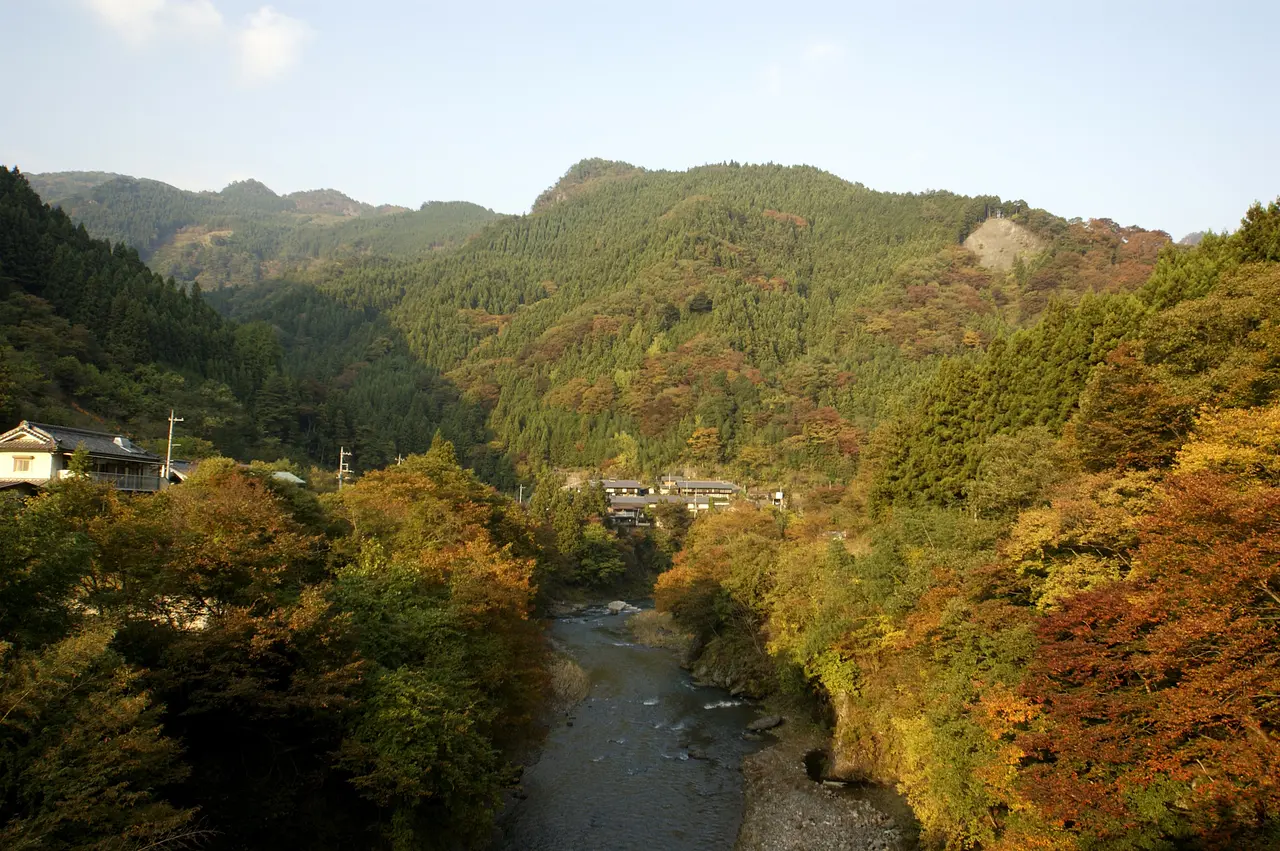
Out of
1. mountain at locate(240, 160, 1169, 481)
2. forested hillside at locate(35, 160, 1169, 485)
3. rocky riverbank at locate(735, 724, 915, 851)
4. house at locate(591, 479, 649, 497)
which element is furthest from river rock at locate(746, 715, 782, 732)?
house at locate(591, 479, 649, 497)

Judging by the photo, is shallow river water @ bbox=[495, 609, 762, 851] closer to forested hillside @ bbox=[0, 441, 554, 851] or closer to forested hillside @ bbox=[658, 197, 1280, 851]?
forested hillside @ bbox=[0, 441, 554, 851]

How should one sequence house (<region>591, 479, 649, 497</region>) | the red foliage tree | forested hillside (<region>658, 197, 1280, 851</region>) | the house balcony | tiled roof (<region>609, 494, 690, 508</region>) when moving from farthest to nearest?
house (<region>591, 479, 649, 497</region>), tiled roof (<region>609, 494, 690, 508</region>), the house balcony, forested hillside (<region>658, 197, 1280, 851</region>), the red foliage tree

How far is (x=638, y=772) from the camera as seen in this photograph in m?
25.0

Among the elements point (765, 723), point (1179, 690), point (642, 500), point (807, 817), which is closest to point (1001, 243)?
point (642, 500)

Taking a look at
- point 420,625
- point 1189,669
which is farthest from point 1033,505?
point 420,625

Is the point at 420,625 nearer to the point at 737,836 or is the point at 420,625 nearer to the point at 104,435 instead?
the point at 737,836

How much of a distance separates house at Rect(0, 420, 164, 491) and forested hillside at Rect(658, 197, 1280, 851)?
87.7 feet

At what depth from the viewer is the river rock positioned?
2950 centimetres

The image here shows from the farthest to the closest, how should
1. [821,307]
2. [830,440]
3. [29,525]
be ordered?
[821,307] → [830,440] → [29,525]

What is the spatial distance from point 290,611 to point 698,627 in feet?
93.8

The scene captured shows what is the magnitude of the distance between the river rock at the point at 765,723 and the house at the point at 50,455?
25.3 m

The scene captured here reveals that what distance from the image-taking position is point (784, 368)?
104688 mm

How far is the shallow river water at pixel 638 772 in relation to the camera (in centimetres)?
2047

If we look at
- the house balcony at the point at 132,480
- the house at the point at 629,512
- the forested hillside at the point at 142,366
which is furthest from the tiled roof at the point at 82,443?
the house at the point at 629,512
